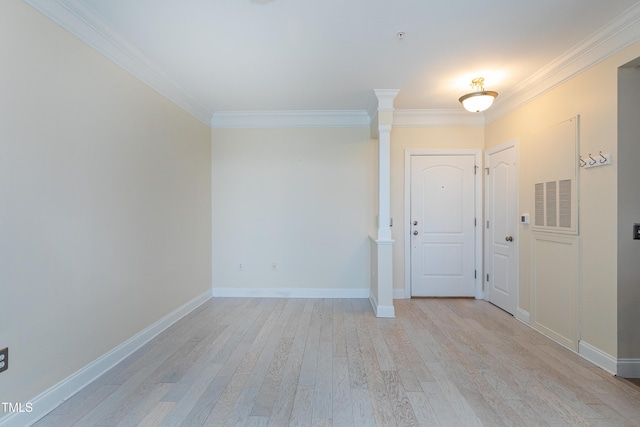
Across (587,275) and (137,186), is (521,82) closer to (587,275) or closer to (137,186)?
(587,275)

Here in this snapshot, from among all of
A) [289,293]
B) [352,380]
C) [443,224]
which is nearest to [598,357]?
[352,380]

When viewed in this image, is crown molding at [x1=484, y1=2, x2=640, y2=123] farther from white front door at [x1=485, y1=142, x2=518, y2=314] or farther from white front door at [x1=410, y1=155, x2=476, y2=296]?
white front door at [x1=410, y1=155, x2=476, y2=296]

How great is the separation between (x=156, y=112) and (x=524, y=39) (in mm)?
3371

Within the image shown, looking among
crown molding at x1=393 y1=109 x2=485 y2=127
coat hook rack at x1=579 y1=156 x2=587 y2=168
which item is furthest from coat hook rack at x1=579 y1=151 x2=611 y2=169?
crown molding at x1=393 y1=109 x2=485 y2=127

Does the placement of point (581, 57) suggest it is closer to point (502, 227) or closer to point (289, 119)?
point (502, 227)

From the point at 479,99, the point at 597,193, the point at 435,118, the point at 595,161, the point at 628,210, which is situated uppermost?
the point at 435,118

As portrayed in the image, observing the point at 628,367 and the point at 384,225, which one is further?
the point at 384,225

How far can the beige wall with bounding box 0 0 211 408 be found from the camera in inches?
63.7

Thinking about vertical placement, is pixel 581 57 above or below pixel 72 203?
above

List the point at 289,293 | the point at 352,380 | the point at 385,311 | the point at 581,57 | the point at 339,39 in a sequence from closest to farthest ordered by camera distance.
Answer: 1. the point at 352,380
2. the point at 339,39
3. the point at 581,57
4. the point at 385,311
5. the point at 289,293

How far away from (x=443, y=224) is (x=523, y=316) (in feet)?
4.70

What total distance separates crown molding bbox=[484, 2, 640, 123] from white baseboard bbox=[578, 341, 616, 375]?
2345 mm

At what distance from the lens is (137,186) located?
2629 millimetres

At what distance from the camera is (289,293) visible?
4199 mm
